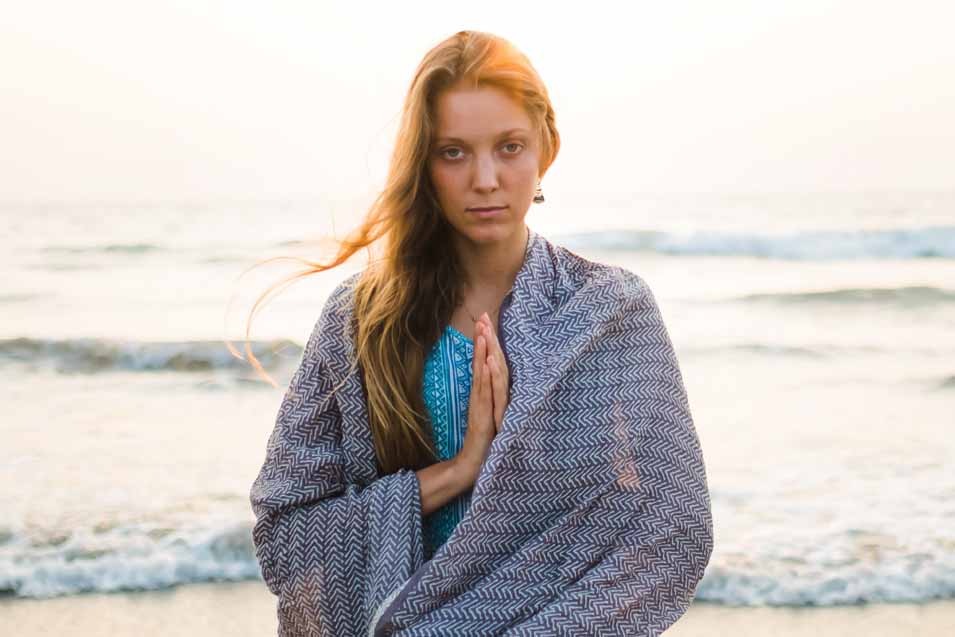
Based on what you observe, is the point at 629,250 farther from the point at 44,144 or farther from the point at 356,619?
the point at 356,619

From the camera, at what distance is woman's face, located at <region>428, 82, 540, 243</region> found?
207 cm

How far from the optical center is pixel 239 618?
4.33 m

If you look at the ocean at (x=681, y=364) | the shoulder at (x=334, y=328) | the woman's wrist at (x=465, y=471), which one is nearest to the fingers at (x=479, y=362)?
→ the woman's wrist at (x=465, y=471)

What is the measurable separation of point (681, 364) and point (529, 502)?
683 centimetres

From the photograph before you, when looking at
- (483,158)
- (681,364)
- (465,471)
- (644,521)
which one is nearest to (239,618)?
(465,471)

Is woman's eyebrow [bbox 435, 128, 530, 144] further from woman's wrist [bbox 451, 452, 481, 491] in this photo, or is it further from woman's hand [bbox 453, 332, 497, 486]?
woman's wrist [bbox 451, 452, 481, 491]

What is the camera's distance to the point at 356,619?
2057 millimetres

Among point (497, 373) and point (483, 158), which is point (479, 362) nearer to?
point (497, 373)

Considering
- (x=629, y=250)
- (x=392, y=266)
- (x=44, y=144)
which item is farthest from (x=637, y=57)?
(x=392, y=266)

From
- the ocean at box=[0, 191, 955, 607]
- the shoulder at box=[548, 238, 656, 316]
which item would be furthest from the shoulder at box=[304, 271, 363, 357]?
the ocean at box=[0, 191, 955, 607]

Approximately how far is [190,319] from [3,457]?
297cm

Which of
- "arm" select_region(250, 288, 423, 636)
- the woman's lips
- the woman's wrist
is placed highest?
the woman's lips

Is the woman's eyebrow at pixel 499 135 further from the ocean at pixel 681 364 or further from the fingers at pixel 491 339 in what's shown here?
the ocean at pixel 681 364

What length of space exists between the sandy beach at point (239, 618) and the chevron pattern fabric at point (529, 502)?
7.34 ft
